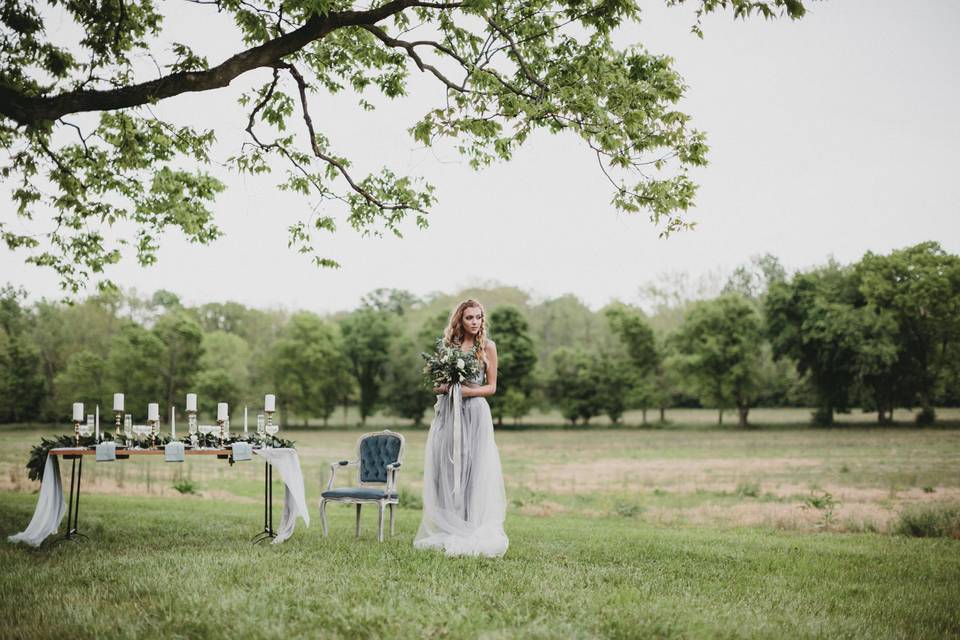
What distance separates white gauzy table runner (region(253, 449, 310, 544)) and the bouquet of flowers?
2099mm

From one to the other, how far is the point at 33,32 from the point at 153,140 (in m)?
2.35

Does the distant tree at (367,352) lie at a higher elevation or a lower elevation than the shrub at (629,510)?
higher

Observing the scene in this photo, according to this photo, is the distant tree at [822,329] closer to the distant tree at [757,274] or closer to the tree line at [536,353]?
the tree line at [536,353]

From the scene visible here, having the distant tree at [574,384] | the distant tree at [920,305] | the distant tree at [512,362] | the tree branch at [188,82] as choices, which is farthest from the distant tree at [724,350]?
the tree branch at [188,82]

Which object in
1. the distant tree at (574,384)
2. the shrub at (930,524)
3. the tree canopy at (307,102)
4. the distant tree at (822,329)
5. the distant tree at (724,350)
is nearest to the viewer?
the tree canopy at (307,102)

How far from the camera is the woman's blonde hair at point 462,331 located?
847cm

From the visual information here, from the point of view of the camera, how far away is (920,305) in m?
25.9

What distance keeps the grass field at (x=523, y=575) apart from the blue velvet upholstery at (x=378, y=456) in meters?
0.84

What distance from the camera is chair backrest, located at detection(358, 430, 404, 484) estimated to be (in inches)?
391

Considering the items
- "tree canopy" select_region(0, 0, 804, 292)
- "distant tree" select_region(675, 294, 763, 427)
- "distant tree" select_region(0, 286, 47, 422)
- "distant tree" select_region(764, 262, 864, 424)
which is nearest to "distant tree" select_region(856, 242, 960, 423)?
"distant tree" select_region(764, 262, 864, 424)

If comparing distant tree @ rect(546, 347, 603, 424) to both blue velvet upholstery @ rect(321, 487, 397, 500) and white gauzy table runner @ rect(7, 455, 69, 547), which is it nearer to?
blue velvet upholstery @ rect(321, 487, 397, 500)

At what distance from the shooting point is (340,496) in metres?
9.07

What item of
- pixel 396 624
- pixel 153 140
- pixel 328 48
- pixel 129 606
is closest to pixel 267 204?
pixel 153 140

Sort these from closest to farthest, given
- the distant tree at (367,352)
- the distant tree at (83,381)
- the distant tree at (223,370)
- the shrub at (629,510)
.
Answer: the shrub at (629,510) < the distant tree at (83,381) < the distant tree at (223,370) < the distant tree at (367,352)
